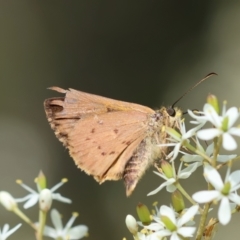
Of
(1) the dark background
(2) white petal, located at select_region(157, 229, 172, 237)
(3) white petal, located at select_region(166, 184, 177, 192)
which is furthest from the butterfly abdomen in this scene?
(1) the dark background

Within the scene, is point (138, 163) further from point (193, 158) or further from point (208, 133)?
point (208, 133)

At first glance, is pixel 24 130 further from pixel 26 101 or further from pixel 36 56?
pixel 36 56

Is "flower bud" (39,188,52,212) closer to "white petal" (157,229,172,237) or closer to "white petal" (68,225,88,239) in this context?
"white petal" (68,225,88,239)

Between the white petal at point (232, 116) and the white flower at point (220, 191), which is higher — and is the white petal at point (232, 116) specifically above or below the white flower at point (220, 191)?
above

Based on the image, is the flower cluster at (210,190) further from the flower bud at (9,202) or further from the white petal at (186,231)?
the flower bud at (9,202)

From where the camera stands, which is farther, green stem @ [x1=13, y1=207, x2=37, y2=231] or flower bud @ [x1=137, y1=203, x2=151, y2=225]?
flower bud @ [x1=137, y1=203, x2=151, y2=225]

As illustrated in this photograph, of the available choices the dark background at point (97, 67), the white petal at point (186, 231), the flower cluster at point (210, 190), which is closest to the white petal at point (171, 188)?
the flower cluster at point (210, 190)
